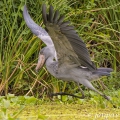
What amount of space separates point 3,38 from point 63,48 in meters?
1.71

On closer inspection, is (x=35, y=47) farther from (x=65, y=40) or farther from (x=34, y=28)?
(x=65, y=40)

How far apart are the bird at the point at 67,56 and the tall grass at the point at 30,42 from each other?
46 cm

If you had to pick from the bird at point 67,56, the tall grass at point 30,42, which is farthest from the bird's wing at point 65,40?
the tall grass at point 30,42

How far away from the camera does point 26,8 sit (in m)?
6.95

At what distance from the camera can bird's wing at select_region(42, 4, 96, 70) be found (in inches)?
207

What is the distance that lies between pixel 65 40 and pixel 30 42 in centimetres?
161

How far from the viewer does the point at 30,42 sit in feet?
23.7

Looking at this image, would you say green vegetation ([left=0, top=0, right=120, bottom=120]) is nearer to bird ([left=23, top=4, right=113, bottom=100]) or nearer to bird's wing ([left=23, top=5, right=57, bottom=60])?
bird's wing ([left=23, top=5, right=57, bottom=60])

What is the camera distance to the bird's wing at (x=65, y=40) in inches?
207

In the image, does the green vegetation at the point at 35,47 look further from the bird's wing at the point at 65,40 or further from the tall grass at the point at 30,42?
the bird's wing at the point at 65,40

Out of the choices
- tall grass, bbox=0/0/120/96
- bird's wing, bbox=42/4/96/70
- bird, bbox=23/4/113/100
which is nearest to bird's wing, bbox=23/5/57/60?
bird, bbox=23/4/113/100

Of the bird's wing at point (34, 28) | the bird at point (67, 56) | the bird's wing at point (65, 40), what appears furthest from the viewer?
the bird's wing at point (34, 28)

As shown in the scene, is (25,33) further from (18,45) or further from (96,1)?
(96,1)

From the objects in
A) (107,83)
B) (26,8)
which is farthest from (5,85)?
(107,83)
